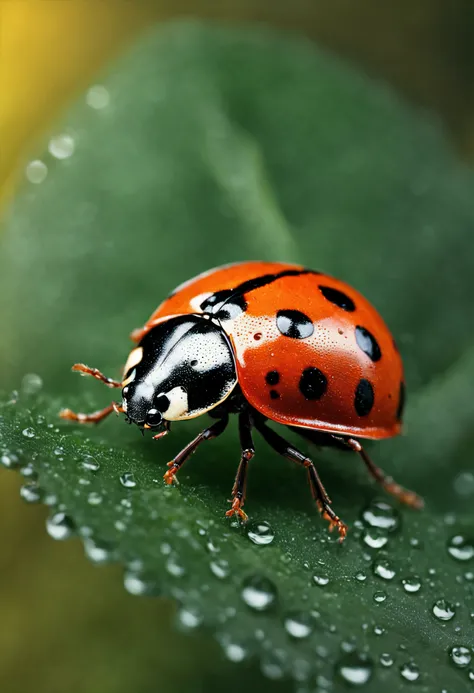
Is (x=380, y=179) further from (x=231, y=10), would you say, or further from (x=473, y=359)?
(x=231, y=10)

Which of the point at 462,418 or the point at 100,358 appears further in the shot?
the point at 462,418

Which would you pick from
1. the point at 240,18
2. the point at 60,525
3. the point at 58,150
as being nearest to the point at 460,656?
the point at 60,525

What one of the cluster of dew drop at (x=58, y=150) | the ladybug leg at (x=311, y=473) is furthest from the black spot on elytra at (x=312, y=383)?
the cluster of dew drop at (x=58, y=150)

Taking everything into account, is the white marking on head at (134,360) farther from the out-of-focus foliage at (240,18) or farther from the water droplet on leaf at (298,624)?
the out-of-focus foliage at (240,18)

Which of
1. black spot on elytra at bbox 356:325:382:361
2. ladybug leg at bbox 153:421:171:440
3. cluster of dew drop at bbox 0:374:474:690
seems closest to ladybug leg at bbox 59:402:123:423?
ladybug leg at bbox 153:421:171:440

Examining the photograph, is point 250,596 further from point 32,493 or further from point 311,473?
point 311,473

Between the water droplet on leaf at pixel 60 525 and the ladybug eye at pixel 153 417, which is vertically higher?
the ladybug eye at pixel 153 417

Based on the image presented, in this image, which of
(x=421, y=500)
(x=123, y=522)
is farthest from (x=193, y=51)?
(x=123, y=522)
